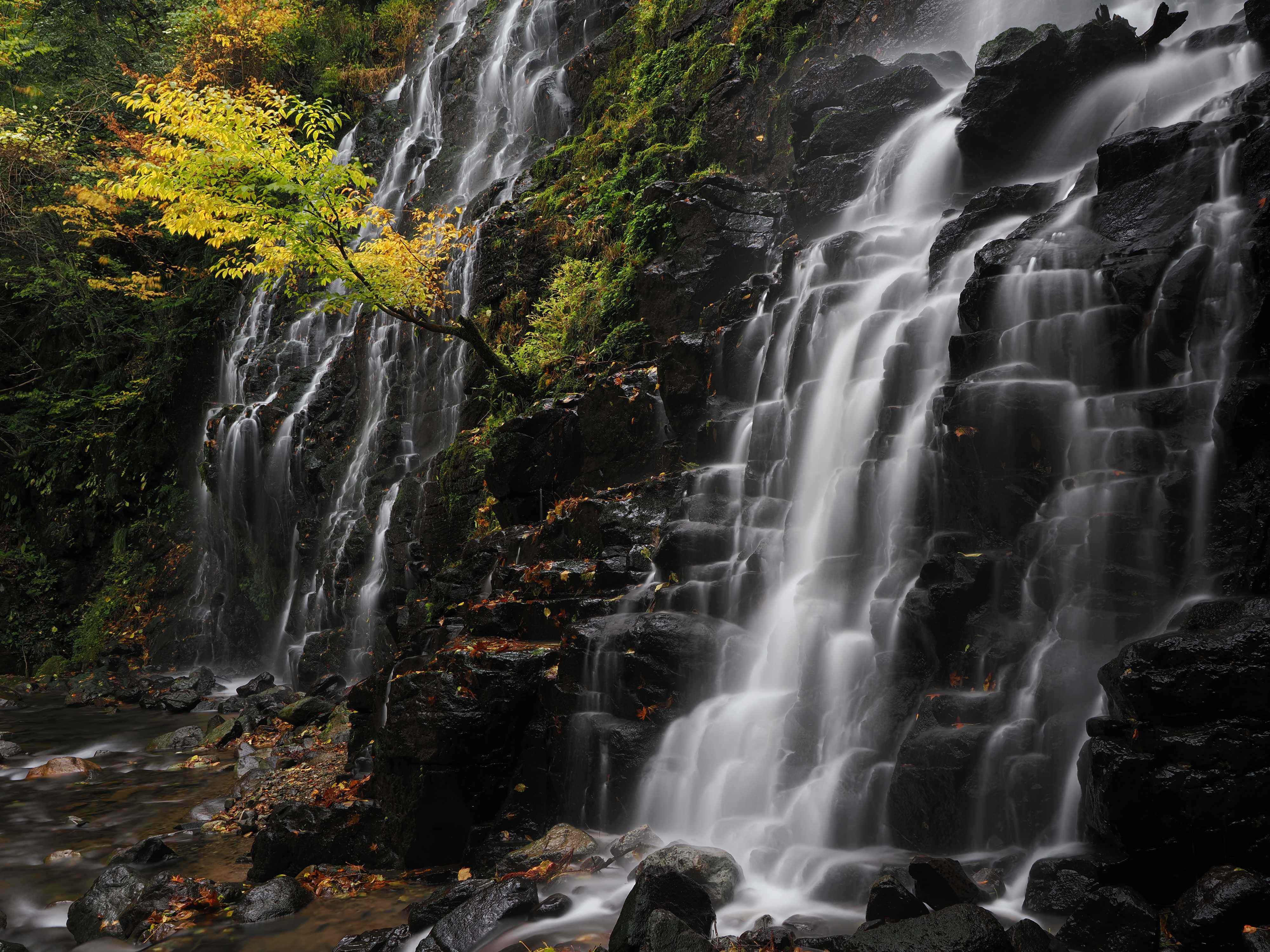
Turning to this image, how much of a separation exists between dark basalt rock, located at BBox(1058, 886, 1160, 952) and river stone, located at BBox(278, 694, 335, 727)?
962cm

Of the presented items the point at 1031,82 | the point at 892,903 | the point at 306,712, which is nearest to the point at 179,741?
the point at 306,712

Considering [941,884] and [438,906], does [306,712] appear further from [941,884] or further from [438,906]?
[941,884]

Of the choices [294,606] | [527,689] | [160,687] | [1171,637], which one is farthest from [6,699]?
[1171,637]

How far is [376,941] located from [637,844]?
1888mm

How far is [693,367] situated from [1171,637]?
649 centimetres

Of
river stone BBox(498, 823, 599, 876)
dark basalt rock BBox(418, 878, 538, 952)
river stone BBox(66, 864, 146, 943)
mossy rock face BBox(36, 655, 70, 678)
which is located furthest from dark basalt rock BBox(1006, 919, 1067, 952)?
mossy rock face BBox(36, 655, 70, 678)

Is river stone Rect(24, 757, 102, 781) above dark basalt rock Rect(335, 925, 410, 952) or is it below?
below

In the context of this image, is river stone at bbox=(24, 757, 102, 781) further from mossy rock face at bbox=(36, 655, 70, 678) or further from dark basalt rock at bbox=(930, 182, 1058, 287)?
dark basalt rock at bbox=(930, 182, 1058, 287)

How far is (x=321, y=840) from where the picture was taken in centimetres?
649

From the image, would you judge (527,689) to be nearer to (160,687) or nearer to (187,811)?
(187,811)

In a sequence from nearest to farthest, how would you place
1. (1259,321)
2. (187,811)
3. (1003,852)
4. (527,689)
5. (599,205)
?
(1003,852)
(1259,321)
(527,689)
(187,811)
(599,205)

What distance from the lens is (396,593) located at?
12.9 m

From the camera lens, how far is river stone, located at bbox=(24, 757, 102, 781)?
10008 mm

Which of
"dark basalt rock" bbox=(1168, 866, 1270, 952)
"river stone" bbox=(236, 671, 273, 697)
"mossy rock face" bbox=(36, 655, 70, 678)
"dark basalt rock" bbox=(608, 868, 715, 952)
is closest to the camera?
"dark basalt rock" bbox=(1168, 866, 1270, 952)
